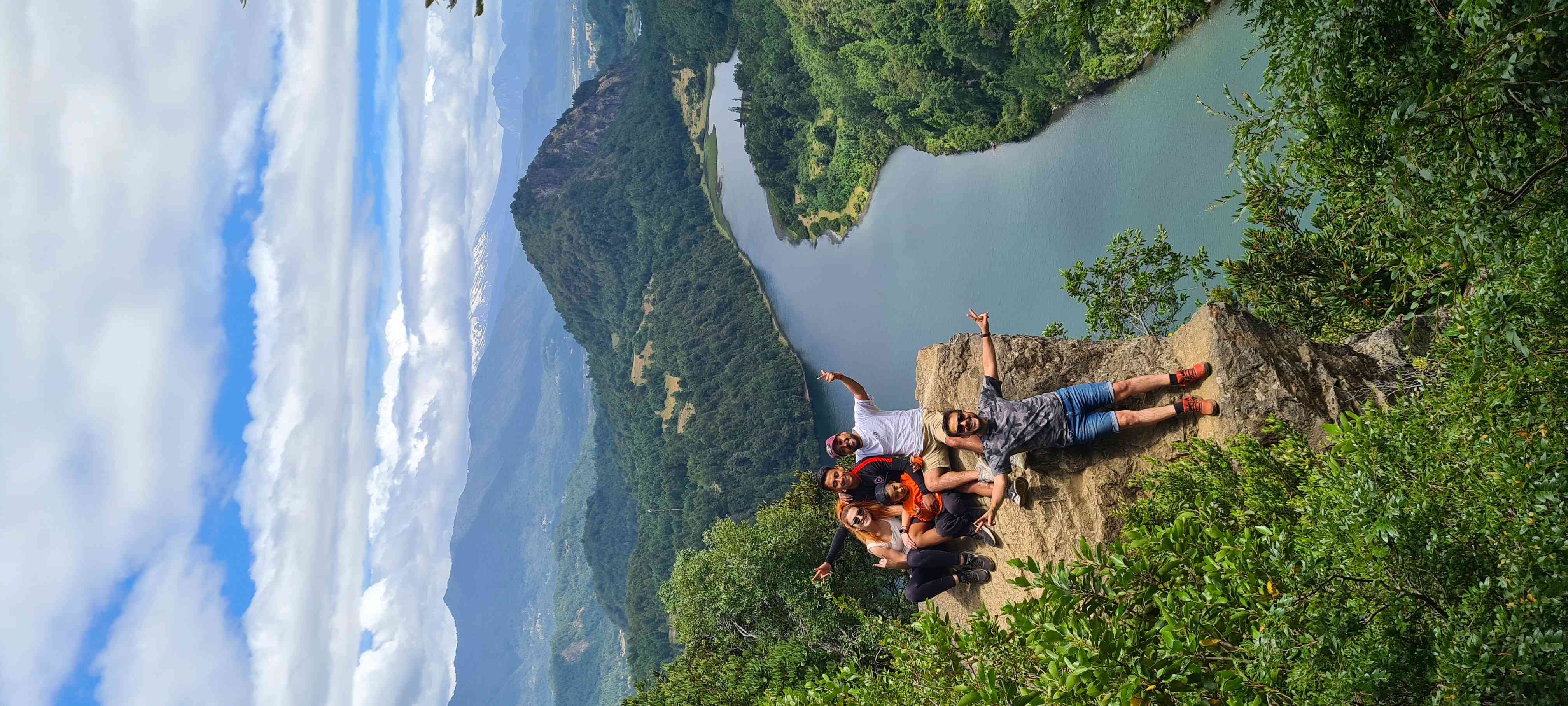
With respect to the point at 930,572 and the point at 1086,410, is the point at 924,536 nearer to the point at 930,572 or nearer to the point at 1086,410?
the point at 930,572

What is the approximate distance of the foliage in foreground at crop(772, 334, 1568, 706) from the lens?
4316 mm

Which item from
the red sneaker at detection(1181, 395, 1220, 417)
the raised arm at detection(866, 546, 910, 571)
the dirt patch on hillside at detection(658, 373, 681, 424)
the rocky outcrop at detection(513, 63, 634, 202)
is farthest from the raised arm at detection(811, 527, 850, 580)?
the rocky outcrop at detection(513, 63, 634, 202)

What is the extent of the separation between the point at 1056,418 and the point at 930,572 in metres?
3.42

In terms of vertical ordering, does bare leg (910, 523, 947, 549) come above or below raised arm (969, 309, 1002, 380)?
below

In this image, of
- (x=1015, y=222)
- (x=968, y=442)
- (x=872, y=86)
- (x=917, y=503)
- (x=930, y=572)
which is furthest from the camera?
(x=872, y=86)

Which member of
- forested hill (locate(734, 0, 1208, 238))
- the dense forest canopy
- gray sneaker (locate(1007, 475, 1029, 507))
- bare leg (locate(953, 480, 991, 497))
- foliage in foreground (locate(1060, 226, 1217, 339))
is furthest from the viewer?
forested hill (locate(734, 0, 1208, 238))

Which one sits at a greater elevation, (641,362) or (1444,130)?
(641,362)

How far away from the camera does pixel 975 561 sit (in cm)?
1155

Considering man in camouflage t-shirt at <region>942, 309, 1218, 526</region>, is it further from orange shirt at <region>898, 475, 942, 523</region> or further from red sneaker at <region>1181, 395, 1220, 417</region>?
orange shirt at <region>898, 475, 942, 523</region>

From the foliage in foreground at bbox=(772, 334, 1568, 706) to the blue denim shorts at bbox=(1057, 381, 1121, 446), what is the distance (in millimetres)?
2872

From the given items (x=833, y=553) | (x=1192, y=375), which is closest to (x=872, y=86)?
(x=833, y=553)

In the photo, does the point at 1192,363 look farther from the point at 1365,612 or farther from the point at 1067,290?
the point at 1067,290

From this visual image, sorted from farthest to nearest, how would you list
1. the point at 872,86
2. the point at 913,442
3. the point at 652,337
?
the point at 652,337
the point at 872,86
the point at 913,442

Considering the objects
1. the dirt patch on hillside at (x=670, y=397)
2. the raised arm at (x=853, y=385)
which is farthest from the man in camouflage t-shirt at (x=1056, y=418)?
the dirt patch on hillside at (x=670, y=397)
